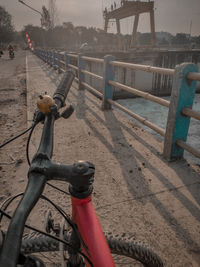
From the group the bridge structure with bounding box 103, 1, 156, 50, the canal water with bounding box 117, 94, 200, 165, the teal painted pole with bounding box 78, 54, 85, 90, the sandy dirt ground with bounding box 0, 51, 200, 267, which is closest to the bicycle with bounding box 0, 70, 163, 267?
the sandy dirt ground with bounding box 0, 51, 200, 267

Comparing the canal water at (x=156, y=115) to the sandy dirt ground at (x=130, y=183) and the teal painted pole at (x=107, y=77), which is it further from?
the sandy dirt ground at (x=130, y=183)

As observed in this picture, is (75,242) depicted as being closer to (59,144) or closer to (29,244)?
(29,244)

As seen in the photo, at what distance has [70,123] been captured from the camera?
3.80m

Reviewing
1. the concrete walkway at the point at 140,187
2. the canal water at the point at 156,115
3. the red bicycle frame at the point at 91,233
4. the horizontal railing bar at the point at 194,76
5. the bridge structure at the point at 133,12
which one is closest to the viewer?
the red bicycle frame at the point at 91,233

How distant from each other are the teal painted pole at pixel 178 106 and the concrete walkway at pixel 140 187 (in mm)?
168

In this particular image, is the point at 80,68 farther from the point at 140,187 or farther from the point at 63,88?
the point at 63,88

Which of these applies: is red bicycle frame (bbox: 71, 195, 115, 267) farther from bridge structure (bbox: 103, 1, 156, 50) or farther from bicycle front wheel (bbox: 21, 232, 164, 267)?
bridge structure (bbox: 103, 1, 156, 50)

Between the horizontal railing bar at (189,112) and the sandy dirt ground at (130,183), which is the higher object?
the horizontal railing bar at (189,112)

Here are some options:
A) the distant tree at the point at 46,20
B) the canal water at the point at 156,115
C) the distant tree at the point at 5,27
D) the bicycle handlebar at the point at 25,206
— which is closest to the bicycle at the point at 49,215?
the bicycle handlebar at the point at 25,206

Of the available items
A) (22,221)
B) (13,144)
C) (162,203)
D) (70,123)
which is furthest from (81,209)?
(70,123)

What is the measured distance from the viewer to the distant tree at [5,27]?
2687 inches

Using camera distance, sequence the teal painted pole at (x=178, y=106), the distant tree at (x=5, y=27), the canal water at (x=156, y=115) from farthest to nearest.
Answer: the distant tree at (x=5, y=27)
the canal water at (x=156, y=115)
the teal painted pole at (x=178, y=106)

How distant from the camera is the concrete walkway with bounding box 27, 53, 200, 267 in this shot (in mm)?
1509

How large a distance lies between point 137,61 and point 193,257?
2560 cm
